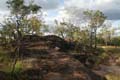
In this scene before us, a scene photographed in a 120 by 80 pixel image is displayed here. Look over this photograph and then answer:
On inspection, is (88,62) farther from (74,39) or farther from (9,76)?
(9,76)

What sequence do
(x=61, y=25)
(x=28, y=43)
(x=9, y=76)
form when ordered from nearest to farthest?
(x=9, y=76) → (x=28, y=43) → (x=61, y=25)

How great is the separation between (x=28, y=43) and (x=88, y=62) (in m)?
16.3

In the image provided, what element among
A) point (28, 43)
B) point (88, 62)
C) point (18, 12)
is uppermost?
point (18, 12)

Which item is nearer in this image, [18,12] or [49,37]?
[18,12]

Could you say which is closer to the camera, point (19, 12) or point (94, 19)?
point (19, 12)

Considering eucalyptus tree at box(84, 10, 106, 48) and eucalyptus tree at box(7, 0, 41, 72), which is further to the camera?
eucalyptus tree at box(84, 10, 106, 48)

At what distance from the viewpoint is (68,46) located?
73.8 m

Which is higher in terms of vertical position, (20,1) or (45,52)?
(20,1)

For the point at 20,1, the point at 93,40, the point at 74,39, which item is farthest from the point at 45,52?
the point at 93,40

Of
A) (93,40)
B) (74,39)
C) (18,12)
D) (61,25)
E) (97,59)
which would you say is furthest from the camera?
(93,40)

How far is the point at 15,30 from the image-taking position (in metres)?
41.1

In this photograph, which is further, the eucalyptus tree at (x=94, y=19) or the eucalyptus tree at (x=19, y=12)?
the eucalyptus tree at (x=94, y=19)

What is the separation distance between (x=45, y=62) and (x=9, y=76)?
29.1ft

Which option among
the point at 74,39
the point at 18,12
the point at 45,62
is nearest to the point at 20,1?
the point at 18,12
